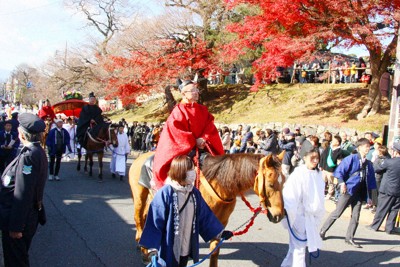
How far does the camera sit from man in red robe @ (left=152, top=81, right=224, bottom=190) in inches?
177

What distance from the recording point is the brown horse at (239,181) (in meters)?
3.86

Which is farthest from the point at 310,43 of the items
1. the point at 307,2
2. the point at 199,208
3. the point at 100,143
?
the point at 199,208

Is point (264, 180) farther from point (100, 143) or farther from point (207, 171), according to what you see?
point (100, 143)

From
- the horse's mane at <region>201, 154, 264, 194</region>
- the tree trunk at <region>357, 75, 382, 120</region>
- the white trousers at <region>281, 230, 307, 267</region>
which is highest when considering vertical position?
the tree trunk at <region>357, 75, 382, 120</region>

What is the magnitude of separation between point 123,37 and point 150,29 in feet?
7.20

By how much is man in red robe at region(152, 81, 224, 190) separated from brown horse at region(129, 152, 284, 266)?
1.11 ft

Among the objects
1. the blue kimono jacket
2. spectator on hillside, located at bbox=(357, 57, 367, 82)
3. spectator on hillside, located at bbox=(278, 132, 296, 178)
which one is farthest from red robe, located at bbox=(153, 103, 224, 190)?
spectator on hillside, located at bbox=(357, 57, 367, 82)

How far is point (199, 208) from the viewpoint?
341cm

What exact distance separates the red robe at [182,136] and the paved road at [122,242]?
1.57 meters

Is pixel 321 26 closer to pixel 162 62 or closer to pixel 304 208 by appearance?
pixel 162 62

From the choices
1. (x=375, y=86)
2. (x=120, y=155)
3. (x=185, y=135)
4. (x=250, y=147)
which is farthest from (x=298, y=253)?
(x=375, y=86)

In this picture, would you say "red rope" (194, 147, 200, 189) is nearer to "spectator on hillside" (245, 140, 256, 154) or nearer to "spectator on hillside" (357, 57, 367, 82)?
"spectator on hillside" (245, 140, 256, 154)

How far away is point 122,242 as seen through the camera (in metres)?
5.91

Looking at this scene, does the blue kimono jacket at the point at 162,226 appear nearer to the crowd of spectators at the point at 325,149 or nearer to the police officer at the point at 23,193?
the police officer at the point at 23,193
